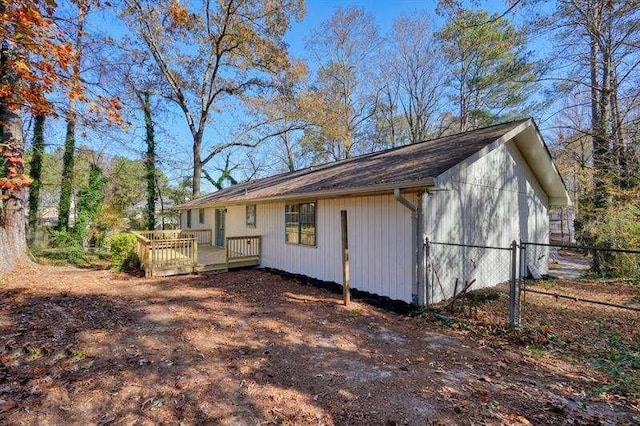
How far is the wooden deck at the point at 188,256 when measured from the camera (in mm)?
9648

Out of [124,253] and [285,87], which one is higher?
[285,87]

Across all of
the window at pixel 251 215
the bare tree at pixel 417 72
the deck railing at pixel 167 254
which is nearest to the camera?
the deck railing at pixel 167 254

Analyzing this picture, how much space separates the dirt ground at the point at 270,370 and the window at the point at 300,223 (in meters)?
2.91

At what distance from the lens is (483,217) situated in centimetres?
785

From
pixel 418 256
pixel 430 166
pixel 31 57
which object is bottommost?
pixel 418 256

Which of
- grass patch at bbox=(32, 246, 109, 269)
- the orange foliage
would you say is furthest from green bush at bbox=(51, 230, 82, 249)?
the orange foliage

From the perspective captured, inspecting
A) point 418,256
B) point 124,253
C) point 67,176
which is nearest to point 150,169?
point 67,176

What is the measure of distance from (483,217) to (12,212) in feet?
40.5

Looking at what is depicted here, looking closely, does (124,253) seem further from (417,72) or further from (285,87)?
(417,72)

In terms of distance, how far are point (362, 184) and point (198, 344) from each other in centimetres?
432

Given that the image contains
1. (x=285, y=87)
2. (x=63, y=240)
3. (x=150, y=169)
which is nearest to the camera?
(x=63, y=240)

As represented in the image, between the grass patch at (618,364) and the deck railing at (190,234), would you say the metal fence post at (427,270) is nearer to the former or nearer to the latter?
the grass patch at (618,364)

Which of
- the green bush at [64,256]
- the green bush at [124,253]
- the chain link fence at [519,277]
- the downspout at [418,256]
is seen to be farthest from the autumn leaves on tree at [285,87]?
the downspout at [418,256]

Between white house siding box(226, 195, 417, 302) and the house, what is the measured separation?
0.02 meters
